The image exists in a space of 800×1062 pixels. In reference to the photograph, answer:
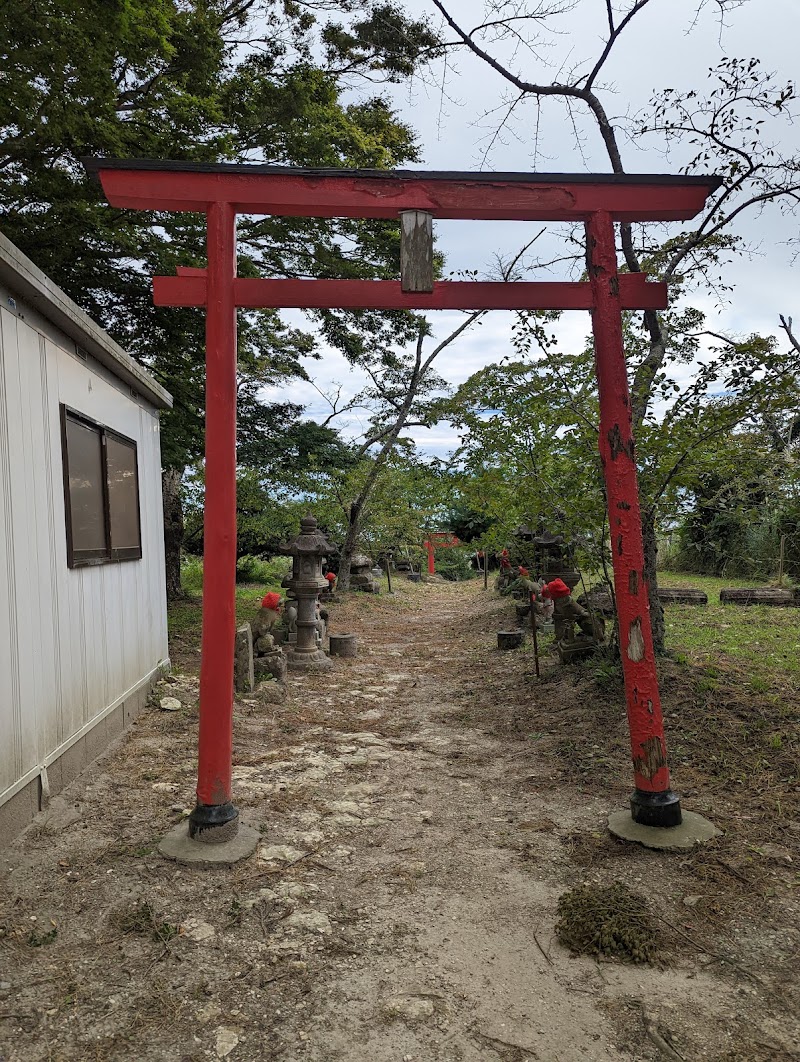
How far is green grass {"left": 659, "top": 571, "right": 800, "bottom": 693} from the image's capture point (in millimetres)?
6633

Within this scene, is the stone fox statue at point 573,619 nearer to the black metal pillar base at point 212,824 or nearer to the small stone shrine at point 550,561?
the small stone shrine at point 550,561

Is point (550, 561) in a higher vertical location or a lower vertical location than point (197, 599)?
higher

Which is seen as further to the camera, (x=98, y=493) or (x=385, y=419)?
(x=385, y=419)

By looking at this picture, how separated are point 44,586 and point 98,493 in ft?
4.44

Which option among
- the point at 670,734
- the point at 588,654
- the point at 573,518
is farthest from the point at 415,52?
the point at 670,734

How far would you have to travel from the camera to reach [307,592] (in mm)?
8984

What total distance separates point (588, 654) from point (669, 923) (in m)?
4.47

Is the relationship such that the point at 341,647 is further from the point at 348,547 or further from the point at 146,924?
the point at 348,547

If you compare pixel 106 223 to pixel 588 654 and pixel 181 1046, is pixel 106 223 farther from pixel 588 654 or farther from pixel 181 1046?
pixel 181 1046

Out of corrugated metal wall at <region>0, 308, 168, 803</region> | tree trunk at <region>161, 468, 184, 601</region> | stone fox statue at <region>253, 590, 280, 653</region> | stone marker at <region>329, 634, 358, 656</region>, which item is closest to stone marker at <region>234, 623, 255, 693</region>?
stone fox statue at <region>253, 590, 280, 653</region>

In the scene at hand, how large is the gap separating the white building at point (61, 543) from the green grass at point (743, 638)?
5.09m

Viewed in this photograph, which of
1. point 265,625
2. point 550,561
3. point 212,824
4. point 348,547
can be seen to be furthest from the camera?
point 348,547

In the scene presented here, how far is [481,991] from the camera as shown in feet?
8.43

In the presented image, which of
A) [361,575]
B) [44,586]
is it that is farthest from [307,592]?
[361,575]
